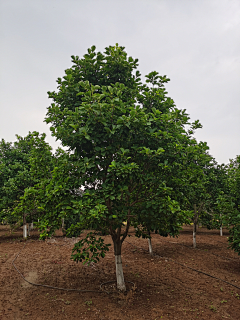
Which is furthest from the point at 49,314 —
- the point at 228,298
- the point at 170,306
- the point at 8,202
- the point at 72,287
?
the point at 8,202

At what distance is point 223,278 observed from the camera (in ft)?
28.7

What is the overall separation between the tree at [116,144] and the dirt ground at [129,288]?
108 centimetres

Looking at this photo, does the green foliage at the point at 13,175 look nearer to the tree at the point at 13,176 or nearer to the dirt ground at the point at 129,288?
the tree at the point at 13,176

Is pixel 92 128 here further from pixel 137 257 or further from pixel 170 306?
pixel 137 257

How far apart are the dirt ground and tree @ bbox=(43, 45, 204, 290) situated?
1.08m

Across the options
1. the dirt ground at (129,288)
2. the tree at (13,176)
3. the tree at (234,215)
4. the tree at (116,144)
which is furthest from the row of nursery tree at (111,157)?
the tree at (13,176)

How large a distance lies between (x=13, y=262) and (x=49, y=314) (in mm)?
5663

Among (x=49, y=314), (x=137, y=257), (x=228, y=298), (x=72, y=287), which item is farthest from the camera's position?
(x=137, y=257)

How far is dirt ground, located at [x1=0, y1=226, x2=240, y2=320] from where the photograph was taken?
589cm

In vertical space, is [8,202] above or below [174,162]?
below

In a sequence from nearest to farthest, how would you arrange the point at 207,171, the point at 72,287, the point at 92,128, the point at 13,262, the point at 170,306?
the point at 92,128 → the point at 170,306 → the point at 72,287 → the point at 13,262 → the point at 207,171

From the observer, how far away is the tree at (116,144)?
511 centimetres

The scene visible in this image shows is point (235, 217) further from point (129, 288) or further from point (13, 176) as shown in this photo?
point (13, 176)

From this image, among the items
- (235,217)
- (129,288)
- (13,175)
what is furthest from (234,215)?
(13,175)
